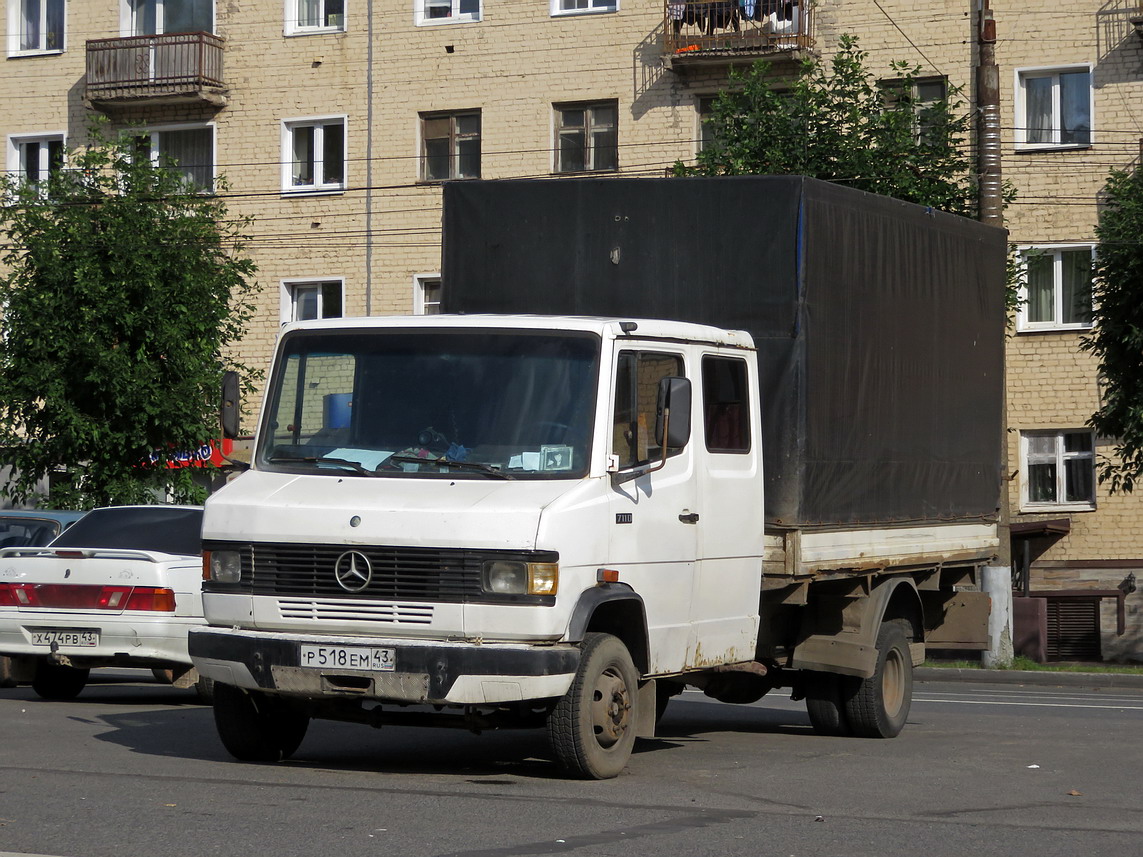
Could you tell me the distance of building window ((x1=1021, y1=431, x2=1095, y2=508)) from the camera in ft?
104

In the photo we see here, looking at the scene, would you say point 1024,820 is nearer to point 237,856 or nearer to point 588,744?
point 588,744

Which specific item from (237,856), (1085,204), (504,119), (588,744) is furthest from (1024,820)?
(504,119)

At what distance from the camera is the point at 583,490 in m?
9.02

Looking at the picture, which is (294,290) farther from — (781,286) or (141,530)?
(781,286)

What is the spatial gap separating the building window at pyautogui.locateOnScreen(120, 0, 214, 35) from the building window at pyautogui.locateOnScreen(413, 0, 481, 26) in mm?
4635

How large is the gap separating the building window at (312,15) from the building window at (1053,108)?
43.7ft

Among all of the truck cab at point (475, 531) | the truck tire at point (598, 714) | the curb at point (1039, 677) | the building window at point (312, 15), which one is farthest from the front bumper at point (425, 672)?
the building window at point (312, 15)

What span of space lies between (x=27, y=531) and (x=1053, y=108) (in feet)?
69.0

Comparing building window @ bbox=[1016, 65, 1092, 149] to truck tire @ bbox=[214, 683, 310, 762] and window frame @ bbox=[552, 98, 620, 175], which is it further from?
truck tire @ bbox=[214, 683, 310, 762]

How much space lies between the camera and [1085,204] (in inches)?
1237

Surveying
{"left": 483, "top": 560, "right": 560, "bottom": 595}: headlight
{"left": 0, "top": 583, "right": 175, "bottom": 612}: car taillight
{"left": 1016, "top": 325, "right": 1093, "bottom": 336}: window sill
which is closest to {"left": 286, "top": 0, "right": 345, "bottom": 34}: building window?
{"left": 1016, "top": 325, "right": 1093, "bottom": 336}: window sill

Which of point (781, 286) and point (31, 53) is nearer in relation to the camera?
point (781, 286)

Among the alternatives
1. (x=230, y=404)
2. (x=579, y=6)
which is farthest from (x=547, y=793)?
(x=579, y=6)

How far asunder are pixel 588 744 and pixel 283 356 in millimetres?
2651
